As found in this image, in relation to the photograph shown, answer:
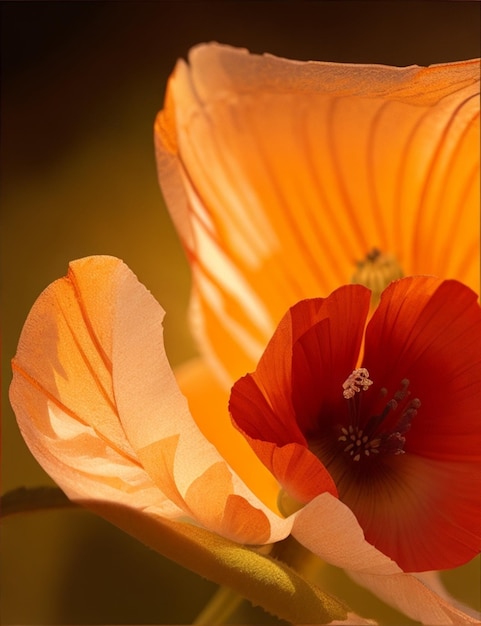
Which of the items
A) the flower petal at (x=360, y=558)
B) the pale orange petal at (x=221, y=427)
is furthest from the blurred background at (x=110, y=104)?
the flower petal at (x=360, y=558)

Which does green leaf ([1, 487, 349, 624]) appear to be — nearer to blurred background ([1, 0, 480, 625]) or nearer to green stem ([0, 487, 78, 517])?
green stem ([0, 487, 78, 517])

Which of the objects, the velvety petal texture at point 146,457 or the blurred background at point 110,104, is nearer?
the velvety petal texture at point 146,457

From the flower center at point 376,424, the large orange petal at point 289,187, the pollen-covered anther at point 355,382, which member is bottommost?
the flower center at point 376,424

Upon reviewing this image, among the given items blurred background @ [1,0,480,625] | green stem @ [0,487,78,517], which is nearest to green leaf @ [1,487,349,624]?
green stem @ [0,487,78,517]

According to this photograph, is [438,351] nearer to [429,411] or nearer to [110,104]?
[429,411]

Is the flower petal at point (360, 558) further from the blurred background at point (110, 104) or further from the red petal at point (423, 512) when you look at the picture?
the blurred background at point (110, 104)

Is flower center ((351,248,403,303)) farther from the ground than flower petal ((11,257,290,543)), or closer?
farther from the ground
